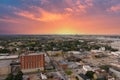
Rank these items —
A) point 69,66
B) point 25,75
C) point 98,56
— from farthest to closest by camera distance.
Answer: point 98,56
point 69,66
point 25,75

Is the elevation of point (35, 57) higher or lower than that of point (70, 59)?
higher

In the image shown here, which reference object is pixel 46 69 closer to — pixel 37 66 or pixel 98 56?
pixel 37 66

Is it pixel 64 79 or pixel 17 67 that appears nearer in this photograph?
pixel 64 79

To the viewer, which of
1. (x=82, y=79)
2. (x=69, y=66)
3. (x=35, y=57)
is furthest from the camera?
(x=69, y=66)

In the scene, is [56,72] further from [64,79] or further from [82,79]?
[82,79]

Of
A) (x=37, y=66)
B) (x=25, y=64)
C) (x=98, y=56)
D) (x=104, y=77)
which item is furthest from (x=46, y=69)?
(x=98, y=56)

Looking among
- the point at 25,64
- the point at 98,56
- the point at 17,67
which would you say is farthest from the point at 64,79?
the point at 98,56
